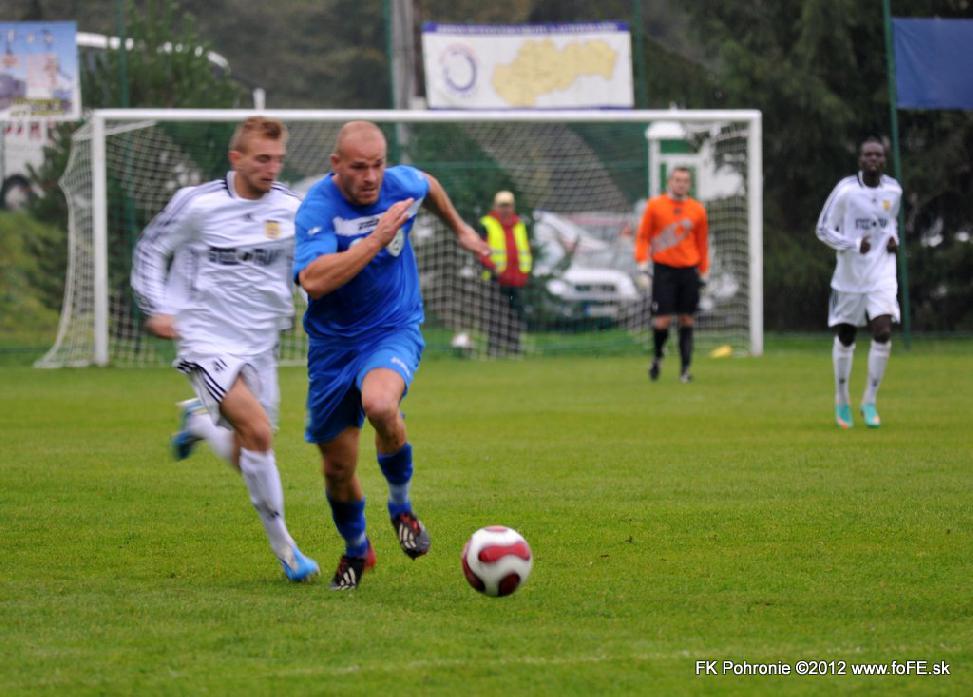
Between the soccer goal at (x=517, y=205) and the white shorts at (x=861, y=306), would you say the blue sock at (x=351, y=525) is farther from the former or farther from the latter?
the soccer goal at (x=517, y=205)

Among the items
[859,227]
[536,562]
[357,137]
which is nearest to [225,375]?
[357,137]

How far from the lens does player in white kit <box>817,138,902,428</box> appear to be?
1285 cm

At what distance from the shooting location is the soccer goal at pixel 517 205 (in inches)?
831

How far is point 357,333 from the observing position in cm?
662

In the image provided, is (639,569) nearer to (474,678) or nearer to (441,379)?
(474,678)

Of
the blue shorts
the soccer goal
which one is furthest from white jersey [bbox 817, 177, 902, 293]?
the soccer goal

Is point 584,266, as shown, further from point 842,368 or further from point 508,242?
point 842,368

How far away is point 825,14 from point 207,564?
65.2 feet

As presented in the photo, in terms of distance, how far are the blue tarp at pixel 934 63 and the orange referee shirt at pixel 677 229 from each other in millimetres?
5821

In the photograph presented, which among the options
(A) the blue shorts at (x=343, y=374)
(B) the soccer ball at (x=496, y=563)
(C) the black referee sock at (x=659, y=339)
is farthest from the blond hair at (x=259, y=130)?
(C) the black referee sock at (x=659, y=339)

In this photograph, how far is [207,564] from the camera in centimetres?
702

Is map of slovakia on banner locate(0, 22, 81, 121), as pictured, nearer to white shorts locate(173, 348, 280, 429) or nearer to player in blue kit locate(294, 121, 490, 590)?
white shorts locate(173, 348, 280, 429)

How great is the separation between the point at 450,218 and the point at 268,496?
59.9 inches

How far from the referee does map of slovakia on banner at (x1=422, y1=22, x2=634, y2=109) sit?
5032mm
